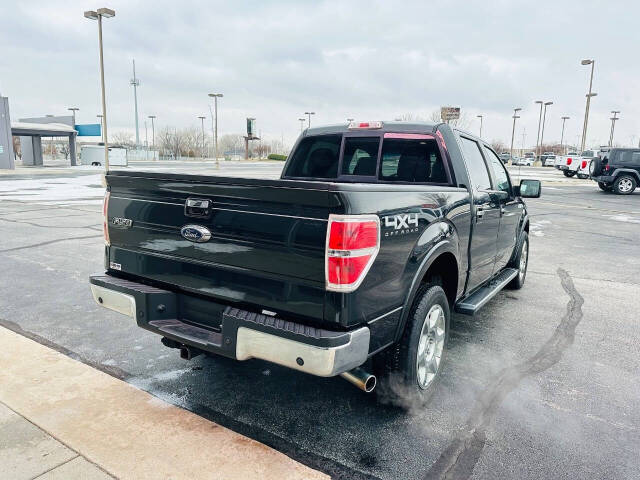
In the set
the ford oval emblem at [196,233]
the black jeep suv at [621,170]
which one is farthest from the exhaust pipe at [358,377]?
the black jeep suv at [621,170]

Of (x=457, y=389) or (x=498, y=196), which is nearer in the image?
(x=457, y=389)

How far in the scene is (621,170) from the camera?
2152 centimetres

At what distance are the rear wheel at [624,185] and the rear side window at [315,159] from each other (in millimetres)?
21827

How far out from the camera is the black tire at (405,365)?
9.71 ft

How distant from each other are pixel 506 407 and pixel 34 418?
9.91ft

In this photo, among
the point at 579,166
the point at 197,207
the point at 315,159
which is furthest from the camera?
the point at 579,166

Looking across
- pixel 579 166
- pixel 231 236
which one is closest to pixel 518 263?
pixel 231 236

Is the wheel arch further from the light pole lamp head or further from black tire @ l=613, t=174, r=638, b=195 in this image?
black tire @ l=613, t=174, r=638, b=195

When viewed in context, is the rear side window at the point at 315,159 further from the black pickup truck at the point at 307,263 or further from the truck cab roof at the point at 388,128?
the black pickup truck at the point at 307,263

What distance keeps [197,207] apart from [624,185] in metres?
23.9

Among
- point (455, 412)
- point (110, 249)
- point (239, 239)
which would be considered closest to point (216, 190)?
point (239, 239)

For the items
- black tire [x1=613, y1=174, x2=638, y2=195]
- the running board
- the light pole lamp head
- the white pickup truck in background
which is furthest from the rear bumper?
the white pickup truck in background

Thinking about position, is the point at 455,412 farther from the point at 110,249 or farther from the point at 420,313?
the point at 110,249

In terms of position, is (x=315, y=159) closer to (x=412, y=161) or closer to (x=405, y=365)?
(x=412, y=161)
